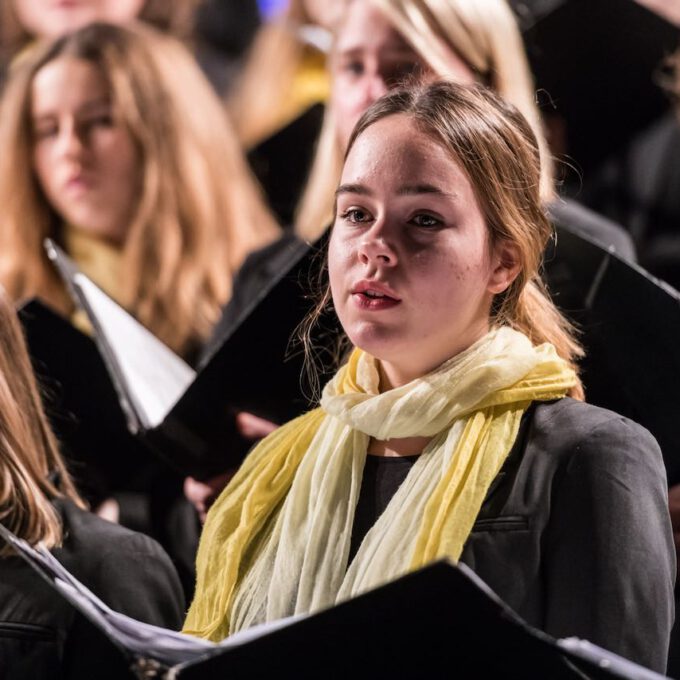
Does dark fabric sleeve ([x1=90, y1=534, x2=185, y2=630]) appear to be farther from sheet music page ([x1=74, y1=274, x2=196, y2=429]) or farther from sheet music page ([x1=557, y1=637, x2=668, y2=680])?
sheet music page ([x1=557, y1=637, x2=668, y2=680])

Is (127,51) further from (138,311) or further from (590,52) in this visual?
(590,52)

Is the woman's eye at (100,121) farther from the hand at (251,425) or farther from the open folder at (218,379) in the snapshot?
the hand at (251,425)

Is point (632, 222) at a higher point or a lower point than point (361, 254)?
lower

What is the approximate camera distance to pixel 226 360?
2432 millimetres

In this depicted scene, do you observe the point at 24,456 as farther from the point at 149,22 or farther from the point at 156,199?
the point at 149,22

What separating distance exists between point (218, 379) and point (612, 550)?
892mm

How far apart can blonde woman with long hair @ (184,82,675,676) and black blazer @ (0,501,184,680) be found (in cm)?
24

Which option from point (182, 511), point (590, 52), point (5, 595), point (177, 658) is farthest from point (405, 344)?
point (590, 52)

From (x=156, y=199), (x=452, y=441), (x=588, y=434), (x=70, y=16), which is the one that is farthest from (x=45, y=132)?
(x=588, y=434)

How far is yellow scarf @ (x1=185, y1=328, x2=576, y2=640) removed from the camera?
1.84 meters

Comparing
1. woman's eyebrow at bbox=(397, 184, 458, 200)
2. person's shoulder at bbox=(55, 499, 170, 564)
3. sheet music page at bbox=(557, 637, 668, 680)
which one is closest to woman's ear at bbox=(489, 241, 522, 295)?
woman's eyebrow at bbox=(397, 184, 458, 200)

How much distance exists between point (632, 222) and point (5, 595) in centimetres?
200

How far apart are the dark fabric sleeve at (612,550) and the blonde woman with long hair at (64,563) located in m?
0.72

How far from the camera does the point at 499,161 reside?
6.27ft
